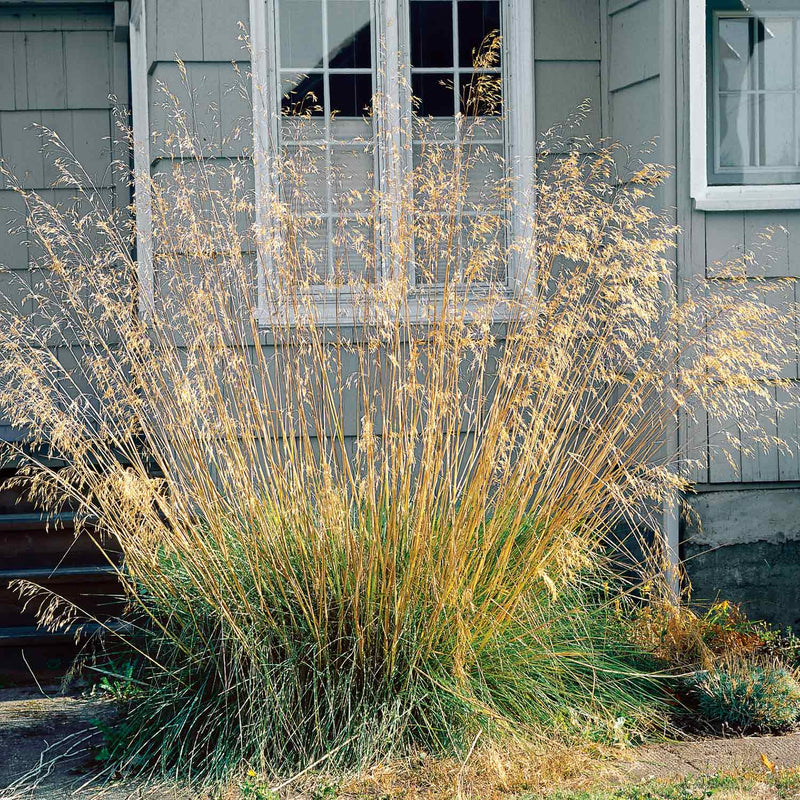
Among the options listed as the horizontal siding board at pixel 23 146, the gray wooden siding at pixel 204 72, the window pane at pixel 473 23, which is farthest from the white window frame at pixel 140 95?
the window pane at pixel 473 23

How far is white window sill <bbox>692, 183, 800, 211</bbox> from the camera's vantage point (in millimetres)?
4332

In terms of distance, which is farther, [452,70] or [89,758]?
[452,70]

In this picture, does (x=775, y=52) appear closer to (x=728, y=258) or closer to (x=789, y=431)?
(x=728, y=258)

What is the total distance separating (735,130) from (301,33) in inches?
77.5

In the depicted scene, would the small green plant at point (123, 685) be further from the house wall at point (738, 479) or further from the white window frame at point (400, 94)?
the house wall at point (738, 479)

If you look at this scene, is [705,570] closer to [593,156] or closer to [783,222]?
[783,222]

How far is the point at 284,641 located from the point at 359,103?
2620mm

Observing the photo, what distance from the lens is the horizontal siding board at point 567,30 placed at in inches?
185

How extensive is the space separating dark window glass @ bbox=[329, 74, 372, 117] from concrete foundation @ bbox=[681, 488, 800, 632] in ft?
7.51

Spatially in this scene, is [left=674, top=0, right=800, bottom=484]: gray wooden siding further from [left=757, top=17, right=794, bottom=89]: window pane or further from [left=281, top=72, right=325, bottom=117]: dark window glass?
[left=281, top=72, right=325, bottom=117]: dark window glass

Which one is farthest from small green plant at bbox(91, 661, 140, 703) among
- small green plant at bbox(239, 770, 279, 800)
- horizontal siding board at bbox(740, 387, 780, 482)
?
horizontal siding board at bbox(740, 387, 780, 482)

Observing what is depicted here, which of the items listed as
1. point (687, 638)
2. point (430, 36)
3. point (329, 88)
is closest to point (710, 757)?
point (687, 638)

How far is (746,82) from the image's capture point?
444 centimetres

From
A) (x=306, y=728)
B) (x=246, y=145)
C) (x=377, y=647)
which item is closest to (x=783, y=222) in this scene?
(x=246, y=145)
